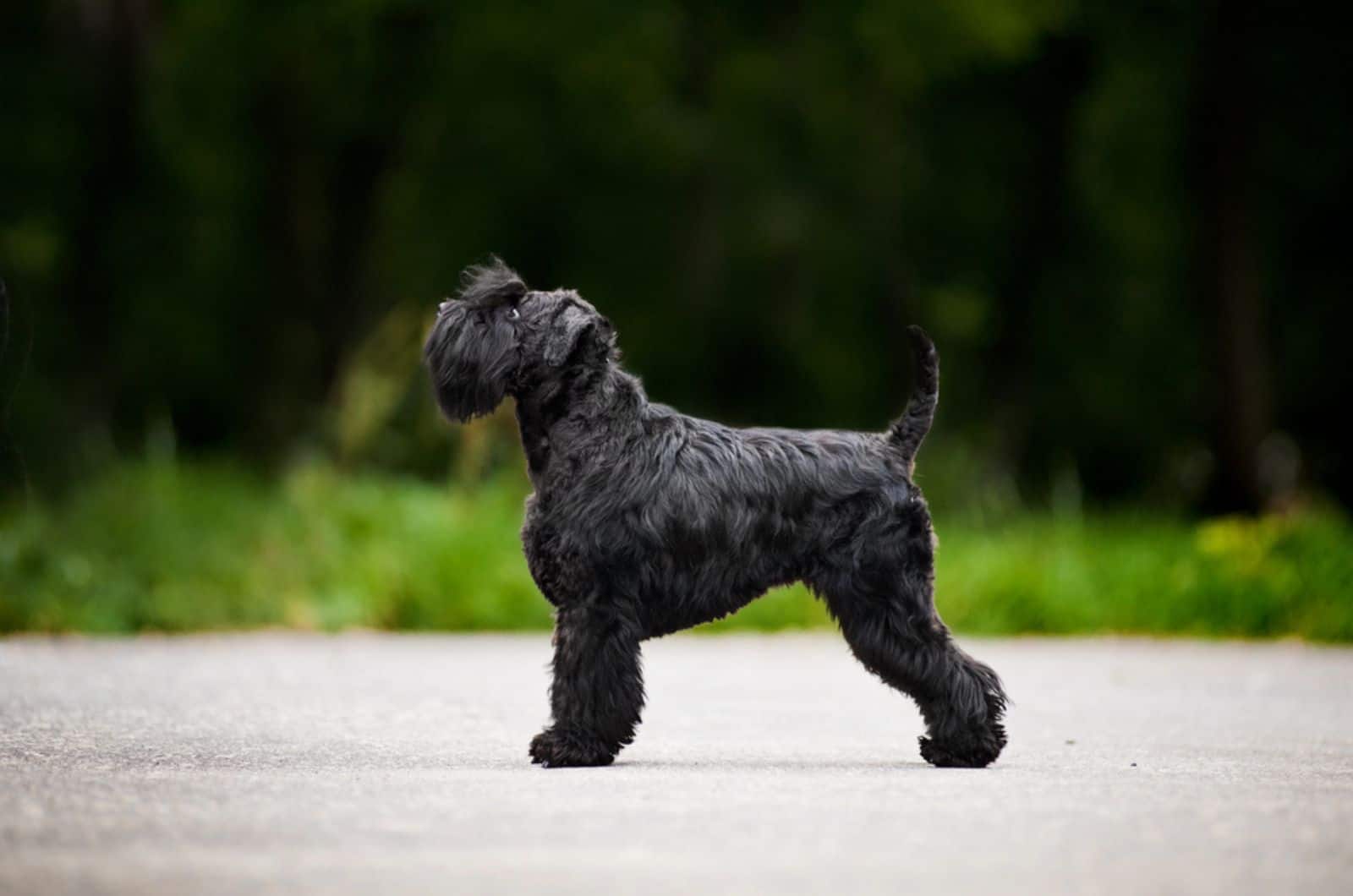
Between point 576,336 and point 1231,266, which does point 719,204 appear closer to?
point 1231,266

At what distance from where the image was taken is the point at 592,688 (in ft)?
25.0

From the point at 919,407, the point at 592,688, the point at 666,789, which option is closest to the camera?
the point at 666,789

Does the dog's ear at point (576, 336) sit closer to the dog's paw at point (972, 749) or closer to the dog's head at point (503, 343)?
the dog's head at point (503, 343)

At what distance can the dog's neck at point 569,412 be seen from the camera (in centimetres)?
793

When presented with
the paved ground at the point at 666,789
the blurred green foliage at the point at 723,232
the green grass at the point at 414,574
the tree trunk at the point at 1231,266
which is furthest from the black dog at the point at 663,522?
the tree trunk at the point at 1231,266

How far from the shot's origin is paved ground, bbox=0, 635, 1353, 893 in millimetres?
5480

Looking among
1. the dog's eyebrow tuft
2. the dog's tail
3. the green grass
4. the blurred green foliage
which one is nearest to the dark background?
the blurred green foliage

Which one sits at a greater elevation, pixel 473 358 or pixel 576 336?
pixel 576 336

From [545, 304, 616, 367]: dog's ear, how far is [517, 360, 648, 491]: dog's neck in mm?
75

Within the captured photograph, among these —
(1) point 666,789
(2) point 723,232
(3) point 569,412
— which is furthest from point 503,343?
(2) point 723,232

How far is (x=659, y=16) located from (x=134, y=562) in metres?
14.5

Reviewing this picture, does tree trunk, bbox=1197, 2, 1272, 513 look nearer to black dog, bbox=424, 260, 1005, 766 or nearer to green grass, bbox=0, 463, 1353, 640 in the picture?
green grass, bbox=0, 463, 1353, 640

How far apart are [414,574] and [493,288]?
8.73 meters

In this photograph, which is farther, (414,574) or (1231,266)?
(1231,266)
